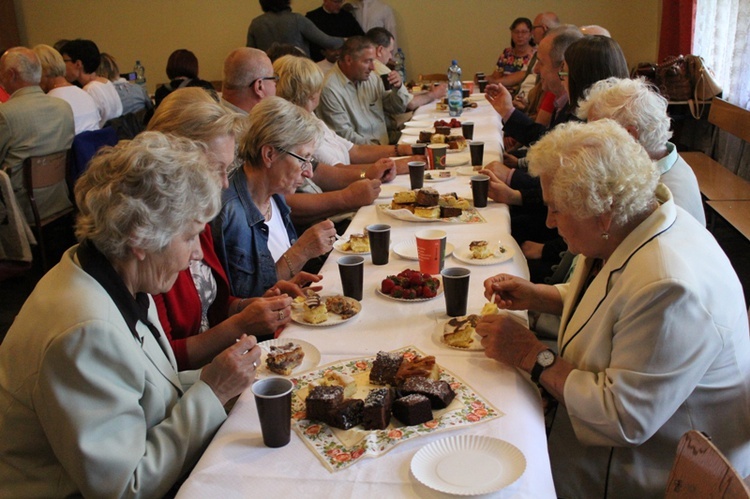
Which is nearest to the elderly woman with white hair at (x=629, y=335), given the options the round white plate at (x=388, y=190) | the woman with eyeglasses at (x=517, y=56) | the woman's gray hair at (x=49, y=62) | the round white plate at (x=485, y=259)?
the round white plate at (x=485, y=259)

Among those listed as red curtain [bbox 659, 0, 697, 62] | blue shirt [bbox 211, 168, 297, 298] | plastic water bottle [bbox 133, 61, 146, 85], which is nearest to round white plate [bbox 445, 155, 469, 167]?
blue shirt [bbox 211, 168, 297, 298]

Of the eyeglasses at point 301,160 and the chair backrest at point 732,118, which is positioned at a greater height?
the eyeglasses at point 301,160

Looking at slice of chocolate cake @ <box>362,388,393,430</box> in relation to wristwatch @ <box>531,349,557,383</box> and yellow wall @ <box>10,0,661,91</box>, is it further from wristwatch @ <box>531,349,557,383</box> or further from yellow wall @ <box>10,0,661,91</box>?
yellow wall @ <box>10,0,661,91</box>

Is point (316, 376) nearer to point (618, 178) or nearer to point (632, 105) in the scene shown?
point (618, 178)

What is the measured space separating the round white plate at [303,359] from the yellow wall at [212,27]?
7960 mm

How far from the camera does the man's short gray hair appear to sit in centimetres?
452

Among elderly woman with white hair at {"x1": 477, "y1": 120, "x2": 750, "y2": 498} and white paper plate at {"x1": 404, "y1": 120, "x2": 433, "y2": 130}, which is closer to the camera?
elderly woman with white hair at {"x1": 477, "y1": 120, "x2": 750, "y2": 498}

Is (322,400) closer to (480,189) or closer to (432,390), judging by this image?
(432,390)

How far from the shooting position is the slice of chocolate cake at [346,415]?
4.27 ft

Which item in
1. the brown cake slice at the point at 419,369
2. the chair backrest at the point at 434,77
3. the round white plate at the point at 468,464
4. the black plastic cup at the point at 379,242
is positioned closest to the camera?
the round white plate at the point at 468,464

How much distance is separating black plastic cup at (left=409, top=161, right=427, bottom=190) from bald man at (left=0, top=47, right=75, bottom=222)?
98.2 inches

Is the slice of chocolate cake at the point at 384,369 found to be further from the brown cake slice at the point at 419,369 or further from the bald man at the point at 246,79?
the bald man at the point at 246,79

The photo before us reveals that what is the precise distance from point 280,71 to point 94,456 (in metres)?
2.71

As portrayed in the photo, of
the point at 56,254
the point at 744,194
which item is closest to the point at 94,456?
the point at 744,194
